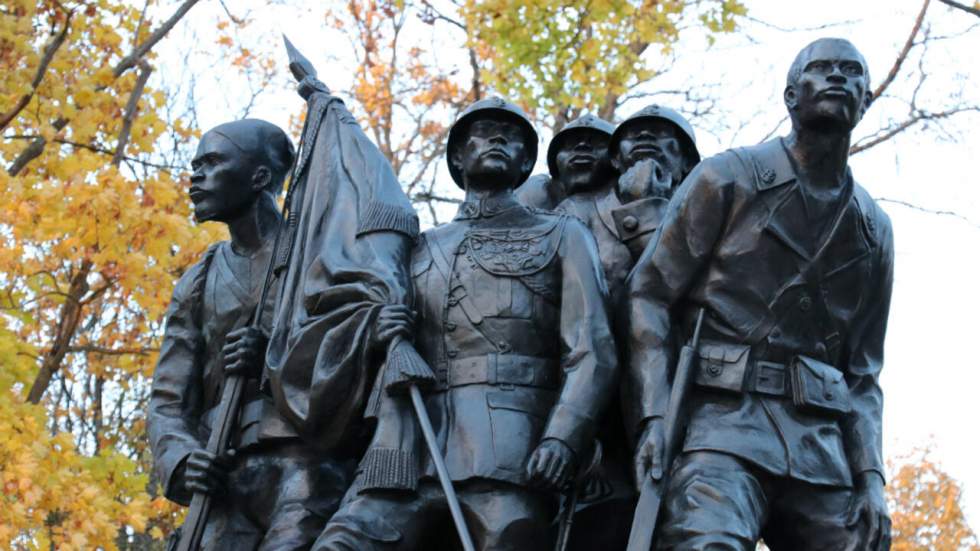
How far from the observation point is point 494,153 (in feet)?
19.4

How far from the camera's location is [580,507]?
18.0 ft

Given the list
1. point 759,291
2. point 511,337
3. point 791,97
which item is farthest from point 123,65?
point 759,291

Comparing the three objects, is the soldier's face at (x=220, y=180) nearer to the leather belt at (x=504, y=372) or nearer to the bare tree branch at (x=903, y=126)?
the leather belt at (x=504, y=372)

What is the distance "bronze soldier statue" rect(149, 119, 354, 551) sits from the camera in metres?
6.00

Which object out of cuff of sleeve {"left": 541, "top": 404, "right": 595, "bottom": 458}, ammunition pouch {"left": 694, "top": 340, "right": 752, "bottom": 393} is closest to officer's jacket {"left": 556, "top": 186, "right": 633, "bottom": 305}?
ammunition pouch {"left": 694, "top": 340, "right": 752, "bottom": 393}

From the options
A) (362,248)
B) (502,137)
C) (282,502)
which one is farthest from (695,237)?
(282,502)

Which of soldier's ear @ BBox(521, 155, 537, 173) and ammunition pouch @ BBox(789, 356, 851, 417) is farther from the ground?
soldier's ear @ BBox(521, 155, 537, 173)

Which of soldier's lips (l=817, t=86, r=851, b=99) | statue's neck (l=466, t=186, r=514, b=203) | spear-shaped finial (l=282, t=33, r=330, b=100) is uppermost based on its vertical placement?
spear-shaped finial (l=282, t=33, r=330, b=100)

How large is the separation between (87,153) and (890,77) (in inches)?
273

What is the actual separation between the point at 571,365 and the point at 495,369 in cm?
26

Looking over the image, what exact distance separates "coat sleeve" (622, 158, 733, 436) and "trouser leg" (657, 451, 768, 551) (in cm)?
27

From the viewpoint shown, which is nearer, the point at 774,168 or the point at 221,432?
the point at 774,168

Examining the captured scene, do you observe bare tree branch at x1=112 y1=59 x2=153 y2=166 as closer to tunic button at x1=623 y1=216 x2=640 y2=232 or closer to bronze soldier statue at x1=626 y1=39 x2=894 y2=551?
tunic button at x1=623 y1=216 x2=640 y2=232

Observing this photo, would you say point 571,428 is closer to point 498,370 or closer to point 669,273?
point 498,370
